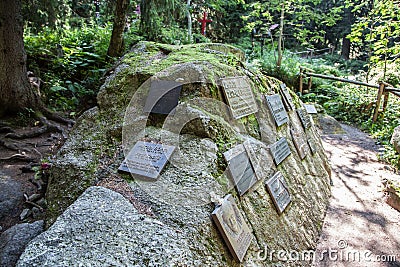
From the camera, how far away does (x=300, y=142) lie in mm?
3977

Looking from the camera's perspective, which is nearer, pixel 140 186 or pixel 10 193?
pixel 140 186

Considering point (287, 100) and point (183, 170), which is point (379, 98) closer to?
Result: point (287, 100)

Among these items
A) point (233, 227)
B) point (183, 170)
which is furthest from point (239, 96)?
point (233, 227)

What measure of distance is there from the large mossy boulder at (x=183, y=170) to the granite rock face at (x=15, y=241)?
0.20 metres

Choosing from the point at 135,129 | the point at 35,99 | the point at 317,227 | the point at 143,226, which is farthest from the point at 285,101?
the point at 35,99

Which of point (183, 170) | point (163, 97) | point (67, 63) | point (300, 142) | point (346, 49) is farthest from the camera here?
point (346, 49)

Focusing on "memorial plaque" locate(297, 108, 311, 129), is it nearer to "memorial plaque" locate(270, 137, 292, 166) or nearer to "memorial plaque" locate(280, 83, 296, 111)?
"memorial plaque" locate(280, 83, 296, 111)

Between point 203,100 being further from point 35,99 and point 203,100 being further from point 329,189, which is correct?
point 35,99

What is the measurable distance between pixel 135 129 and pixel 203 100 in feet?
2.35

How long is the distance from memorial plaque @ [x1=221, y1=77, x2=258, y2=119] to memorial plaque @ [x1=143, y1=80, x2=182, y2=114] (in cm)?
54

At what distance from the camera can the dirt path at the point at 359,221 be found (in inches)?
115

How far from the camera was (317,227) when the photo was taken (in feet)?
10.8

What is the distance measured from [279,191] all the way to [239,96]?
111 centimetres

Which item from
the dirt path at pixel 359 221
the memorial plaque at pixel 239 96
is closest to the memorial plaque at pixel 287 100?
the memorial plaque at pixel 239 96
